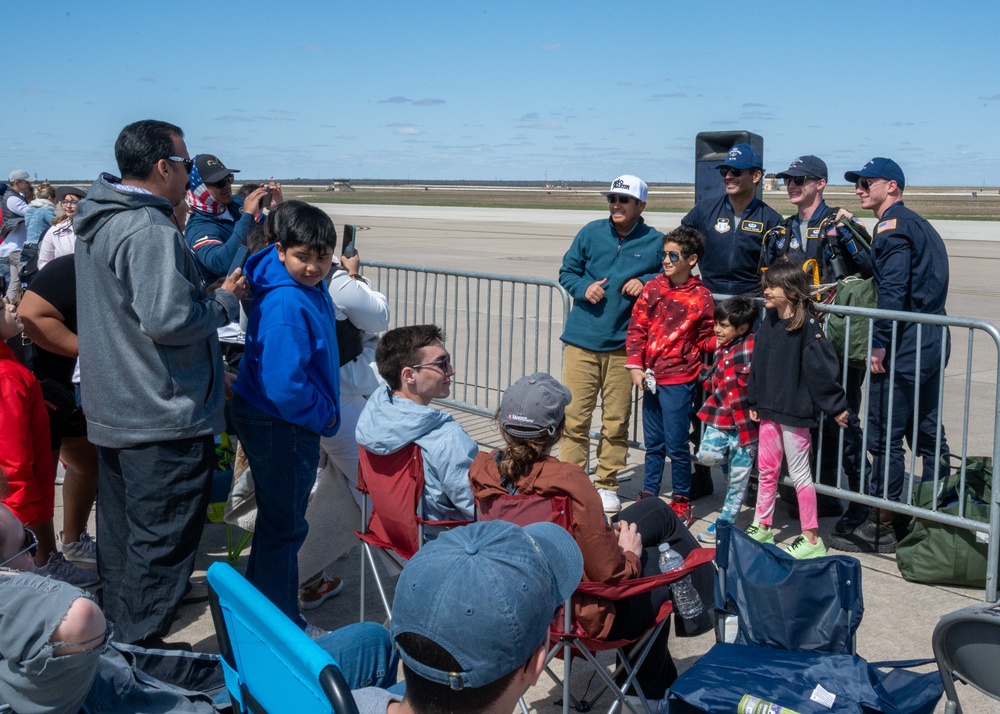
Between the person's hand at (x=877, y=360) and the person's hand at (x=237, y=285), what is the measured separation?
132 inches

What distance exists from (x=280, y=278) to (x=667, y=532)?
1.80 meters

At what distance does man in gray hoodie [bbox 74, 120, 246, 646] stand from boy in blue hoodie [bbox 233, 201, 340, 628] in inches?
6.6

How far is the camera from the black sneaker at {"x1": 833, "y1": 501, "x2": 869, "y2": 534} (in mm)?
5461

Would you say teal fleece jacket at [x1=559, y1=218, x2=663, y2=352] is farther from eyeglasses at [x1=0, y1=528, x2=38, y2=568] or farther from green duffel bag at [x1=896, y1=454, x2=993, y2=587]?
eyeglasses at [x1=0, y1=528, x2=38, y2=568]

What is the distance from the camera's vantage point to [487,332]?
7.27 meters

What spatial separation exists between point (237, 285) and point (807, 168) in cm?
378

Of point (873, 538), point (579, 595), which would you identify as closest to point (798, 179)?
point (873, 538)

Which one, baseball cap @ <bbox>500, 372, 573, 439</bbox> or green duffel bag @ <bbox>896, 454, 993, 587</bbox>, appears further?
green duffel bag @ <bbox>896, 454, 993, 587</bbox>

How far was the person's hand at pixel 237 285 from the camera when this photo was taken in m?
3.72

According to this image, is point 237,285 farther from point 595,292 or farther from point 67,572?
point 595,292

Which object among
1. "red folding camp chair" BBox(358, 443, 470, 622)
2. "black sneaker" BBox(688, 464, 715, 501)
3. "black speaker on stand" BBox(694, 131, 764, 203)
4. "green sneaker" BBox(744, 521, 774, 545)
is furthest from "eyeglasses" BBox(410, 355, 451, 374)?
"black speaker on stand" BBox(694, 131, 764, 203)

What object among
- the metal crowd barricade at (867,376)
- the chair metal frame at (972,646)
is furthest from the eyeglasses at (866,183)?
the chair metal frame at (972,646)

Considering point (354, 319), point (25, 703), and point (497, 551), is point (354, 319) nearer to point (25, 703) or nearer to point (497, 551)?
point (25, 703)

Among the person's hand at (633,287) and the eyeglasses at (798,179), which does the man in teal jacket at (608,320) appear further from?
the eyeglasses at (798,179)
